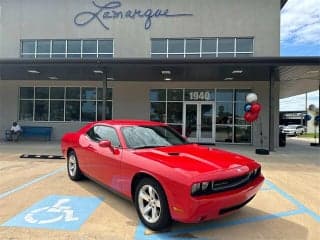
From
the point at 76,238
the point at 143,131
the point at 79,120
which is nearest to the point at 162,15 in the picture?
the point at 79,120

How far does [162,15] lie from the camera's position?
61.3 ft

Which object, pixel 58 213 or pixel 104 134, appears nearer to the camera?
pixel 58 213

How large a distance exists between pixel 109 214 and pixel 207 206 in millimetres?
1918

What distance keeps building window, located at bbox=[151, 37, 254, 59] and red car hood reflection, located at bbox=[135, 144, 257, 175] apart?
44.9 ft

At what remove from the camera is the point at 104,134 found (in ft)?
20.7

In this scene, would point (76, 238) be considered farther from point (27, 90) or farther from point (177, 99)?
point (27, 90)

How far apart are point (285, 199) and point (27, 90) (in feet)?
56.6

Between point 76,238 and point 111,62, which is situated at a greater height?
point 111,62

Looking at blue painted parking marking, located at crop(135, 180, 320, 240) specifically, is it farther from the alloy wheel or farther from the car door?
the car door

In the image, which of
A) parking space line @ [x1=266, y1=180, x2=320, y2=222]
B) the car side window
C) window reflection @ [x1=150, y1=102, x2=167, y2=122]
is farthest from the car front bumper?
window reflection @ [x1=150, y1=102, x2=167, y2=122]

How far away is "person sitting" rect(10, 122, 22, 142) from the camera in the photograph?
695 inches

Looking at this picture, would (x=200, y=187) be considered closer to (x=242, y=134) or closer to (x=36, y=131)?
(x=242, y=134)

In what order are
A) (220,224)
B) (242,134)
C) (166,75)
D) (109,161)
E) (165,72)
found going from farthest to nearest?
(242,134) < (166,75) < (165,72) < (109,161) < (220,224)

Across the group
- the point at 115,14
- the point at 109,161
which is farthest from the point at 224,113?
the point at 109,161
